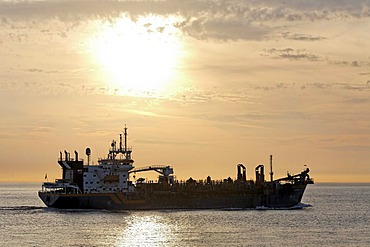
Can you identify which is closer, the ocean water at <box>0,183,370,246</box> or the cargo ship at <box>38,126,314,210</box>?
the ocean water at <box>0,183,370,246</box>

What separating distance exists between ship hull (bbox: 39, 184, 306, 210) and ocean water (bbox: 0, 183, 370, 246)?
1768mm

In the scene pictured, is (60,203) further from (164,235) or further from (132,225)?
(164,235)

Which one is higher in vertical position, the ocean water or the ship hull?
the ship hull

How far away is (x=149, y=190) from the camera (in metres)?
113

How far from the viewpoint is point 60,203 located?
110500 millimetres

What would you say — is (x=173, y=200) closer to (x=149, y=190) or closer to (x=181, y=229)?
(x=149, y=190)

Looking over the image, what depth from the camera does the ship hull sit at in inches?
4232

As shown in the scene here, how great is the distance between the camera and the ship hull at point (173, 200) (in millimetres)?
107500

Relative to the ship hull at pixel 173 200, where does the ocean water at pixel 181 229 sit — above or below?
below

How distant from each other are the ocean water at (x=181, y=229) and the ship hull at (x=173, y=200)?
1.77 metres

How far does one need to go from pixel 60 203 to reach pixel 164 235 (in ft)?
117

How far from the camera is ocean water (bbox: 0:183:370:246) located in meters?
74.5

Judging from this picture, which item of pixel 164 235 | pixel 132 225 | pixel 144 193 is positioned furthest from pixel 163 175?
pixel 164 235

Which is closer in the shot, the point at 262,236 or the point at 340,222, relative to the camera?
the point at 262,236
